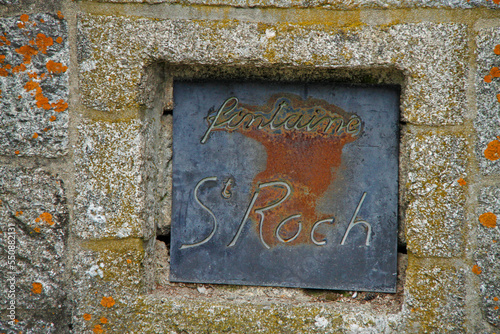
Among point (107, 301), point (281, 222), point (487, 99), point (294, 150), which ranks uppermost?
point (487, 99)

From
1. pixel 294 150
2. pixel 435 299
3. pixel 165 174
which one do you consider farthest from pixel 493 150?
pixel 165 174

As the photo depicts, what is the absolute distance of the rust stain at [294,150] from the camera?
1598 mm

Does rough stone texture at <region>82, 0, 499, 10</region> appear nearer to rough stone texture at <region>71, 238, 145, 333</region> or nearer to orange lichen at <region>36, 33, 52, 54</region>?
orange lichen at <region>36, 33, 52, 54</region>

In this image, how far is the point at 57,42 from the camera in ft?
4.81

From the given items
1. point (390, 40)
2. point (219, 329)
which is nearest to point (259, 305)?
point (219, 329)

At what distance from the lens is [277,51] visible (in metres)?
1.45

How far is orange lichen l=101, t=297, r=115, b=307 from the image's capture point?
151cm

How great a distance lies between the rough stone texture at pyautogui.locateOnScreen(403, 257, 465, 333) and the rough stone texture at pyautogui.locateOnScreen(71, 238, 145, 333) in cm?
115

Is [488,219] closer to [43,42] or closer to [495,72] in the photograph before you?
[495,72]

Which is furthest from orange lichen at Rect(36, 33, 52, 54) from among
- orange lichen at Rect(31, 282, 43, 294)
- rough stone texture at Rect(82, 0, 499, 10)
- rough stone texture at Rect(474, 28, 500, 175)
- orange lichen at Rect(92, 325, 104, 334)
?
rough stone texture at Rect(474, 28, 500, 175)

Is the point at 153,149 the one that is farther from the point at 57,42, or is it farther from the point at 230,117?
the point at 57,42

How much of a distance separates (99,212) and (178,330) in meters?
0.60

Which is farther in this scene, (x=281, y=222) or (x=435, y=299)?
(x=281, y=222)

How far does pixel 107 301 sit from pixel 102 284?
7cm
